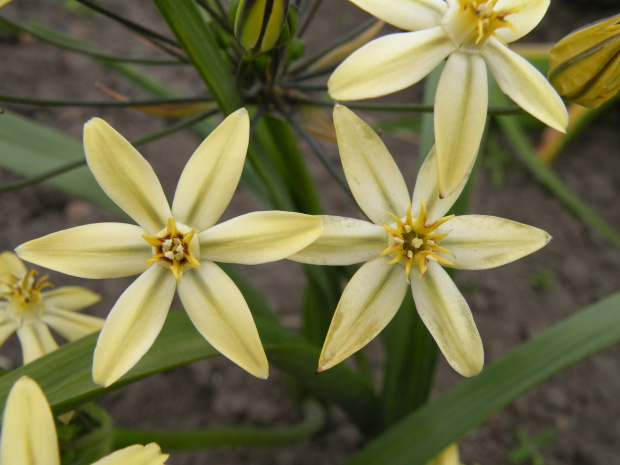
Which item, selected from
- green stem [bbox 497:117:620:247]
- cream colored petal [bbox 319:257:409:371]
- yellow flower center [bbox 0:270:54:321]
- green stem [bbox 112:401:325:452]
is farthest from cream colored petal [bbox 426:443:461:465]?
green stem [bbox 497:117:620:247]

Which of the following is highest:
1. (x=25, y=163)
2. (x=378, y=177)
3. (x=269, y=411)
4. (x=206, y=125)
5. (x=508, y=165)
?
(x=508, y=165)

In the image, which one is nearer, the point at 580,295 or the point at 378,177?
the point at 378,177

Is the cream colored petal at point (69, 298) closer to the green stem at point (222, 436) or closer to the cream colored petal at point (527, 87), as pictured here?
the green stem at point (222, 436)

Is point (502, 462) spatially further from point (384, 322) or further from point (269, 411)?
point (384, 322)

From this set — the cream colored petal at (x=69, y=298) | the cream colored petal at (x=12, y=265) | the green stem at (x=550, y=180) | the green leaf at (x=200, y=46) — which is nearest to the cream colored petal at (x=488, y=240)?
the green leaf at (x=200, y=46)

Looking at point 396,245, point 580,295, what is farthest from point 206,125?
point 580,295

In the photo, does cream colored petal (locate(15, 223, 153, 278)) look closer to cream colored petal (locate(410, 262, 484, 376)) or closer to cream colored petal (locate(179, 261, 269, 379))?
cream colored petal (locate(179, 261, 269, 379))
